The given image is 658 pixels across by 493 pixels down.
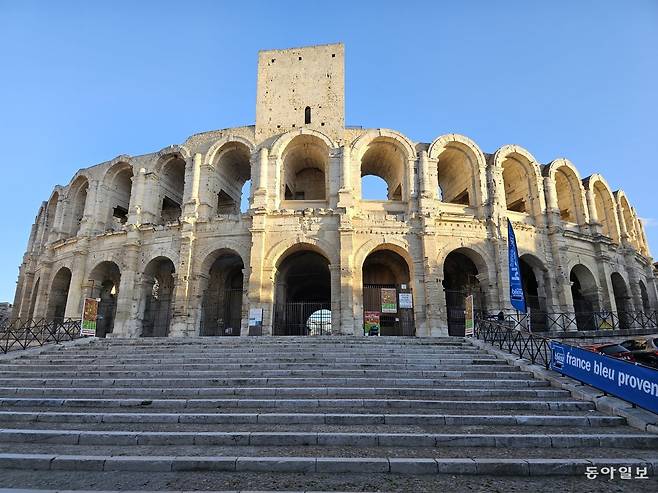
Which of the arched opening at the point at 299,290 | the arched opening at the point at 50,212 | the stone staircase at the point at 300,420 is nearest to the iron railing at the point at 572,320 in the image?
the stone staircase at the point at 300,420

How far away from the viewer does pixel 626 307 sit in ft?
72.5

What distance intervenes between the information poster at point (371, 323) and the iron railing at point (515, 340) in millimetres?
4296

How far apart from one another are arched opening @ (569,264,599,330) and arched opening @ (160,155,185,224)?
23.0 metres

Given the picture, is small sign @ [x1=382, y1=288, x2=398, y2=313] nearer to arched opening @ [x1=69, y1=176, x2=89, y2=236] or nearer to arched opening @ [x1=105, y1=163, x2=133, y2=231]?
arched opening @ [x1=105, y1=163, x2=133, y2=231]

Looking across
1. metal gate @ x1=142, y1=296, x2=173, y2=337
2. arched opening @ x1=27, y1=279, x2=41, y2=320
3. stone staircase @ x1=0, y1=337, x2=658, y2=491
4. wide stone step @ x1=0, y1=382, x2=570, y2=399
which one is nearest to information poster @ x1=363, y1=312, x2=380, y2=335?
stone staircase @ x1=0, y1=337, x2=658, y2=491

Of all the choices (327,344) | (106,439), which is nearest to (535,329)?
(327,344)

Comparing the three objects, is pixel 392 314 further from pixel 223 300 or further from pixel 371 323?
pixel 223 300

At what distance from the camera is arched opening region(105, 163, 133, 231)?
23.2m

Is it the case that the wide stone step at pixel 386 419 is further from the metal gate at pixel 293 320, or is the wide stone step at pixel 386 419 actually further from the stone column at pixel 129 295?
the stone column at pixel 129 295

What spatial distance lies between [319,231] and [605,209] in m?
18.9

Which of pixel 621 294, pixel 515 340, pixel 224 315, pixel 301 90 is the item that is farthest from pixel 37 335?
pixel 621 294

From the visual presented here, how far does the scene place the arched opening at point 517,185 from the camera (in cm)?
2128

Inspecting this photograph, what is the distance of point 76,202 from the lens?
82.3 feet

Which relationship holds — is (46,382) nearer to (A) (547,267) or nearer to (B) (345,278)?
(B) (345,278)
